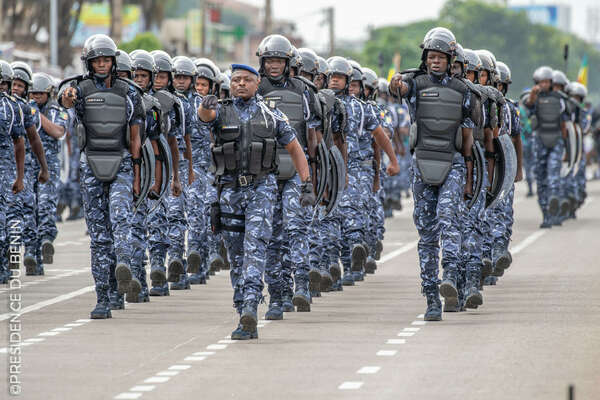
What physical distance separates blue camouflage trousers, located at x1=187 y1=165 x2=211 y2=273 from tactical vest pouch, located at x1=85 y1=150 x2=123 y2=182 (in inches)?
120

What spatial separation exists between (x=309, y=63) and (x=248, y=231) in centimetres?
366

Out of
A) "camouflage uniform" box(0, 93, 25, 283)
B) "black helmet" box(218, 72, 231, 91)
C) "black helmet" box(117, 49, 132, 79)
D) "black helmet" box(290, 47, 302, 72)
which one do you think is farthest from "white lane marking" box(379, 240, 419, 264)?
"black helmet" box(117, 49, 132, 79)

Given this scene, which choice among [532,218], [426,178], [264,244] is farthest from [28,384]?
[532,218]

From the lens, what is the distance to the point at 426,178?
1380 centimetres

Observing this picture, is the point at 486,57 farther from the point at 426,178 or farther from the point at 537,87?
the point at 537,87

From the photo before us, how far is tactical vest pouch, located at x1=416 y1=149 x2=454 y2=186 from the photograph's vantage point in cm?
1377

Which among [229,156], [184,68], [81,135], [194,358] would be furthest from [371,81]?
[194,358]

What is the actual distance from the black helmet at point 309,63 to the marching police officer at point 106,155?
7.27ft

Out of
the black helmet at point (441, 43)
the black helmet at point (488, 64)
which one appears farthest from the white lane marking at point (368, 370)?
the black helmet at point (488, 64)

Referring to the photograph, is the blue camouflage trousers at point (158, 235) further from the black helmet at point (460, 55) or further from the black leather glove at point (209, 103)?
the black leather glove at point (209, 103)

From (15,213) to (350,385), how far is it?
26.2 feet

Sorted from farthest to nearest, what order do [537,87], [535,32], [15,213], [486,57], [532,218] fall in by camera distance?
1. [535,32]
2. [532,218]
3. [537,87]
4. [15,213]
5. [486,57]

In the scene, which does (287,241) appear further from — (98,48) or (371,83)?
(371,83)

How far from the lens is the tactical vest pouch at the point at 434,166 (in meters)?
13.8
